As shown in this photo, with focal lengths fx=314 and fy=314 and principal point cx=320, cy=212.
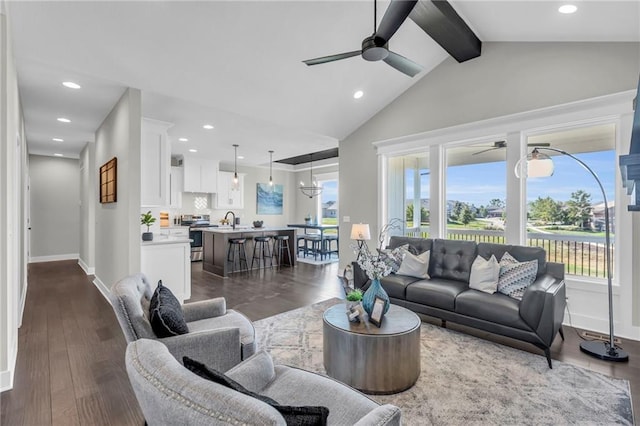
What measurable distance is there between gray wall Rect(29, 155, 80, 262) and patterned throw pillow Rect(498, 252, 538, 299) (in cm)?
953

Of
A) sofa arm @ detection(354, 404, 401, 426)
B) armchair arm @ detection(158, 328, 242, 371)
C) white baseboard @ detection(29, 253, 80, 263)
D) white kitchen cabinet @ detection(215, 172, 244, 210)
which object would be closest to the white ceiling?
armchair arm @ detection(158, 328, 242, 371)

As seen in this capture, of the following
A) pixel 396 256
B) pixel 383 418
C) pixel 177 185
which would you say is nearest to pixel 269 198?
pixel 177 185

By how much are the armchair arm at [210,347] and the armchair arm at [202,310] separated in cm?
59

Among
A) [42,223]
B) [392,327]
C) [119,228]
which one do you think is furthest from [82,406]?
[42,223]

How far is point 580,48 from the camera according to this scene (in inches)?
142

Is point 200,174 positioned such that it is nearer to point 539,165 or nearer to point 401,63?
point 401,63

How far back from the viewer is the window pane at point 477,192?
4.47 metres

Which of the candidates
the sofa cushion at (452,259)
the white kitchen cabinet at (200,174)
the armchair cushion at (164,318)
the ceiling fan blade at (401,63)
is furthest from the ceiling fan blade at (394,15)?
the white kitchen cabinet at (200,174)

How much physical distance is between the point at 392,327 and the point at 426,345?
992 mm

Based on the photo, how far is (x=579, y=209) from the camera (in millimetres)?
3836

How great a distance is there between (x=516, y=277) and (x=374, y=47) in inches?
105

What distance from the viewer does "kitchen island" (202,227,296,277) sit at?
6.50 metres

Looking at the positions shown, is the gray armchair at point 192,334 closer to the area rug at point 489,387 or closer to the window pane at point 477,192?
the area rug at point 489,387

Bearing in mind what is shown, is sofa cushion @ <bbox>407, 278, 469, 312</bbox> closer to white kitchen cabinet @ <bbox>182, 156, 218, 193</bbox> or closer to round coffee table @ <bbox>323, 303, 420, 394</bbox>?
round coffee table @ <bbox>323, 303, 420, 394</bbox>
